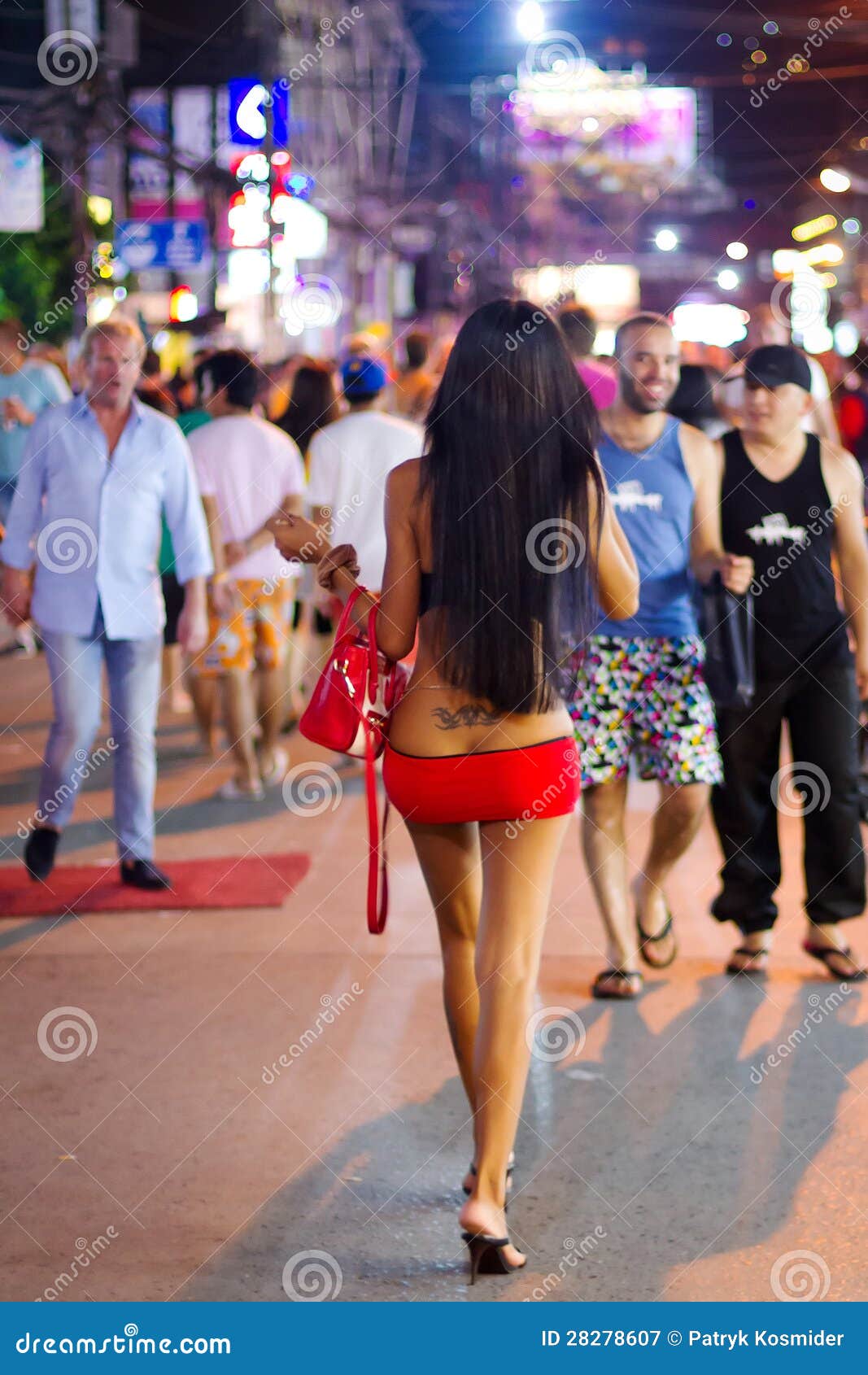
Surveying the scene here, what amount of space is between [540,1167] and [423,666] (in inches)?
A: 53.8

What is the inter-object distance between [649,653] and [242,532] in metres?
3.29

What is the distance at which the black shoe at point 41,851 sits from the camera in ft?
21.0

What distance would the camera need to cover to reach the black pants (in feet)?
Result: 17.5

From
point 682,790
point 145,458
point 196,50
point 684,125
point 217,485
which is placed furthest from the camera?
point 684,125

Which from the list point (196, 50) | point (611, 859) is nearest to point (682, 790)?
point (611, 859)

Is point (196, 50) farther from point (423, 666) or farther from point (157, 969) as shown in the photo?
point (423, 666)

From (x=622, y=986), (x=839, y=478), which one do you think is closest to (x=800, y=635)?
(x=839, y=478)

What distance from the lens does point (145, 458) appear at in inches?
245

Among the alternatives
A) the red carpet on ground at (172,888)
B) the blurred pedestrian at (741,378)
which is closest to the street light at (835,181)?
the blurred pedestrian at (741,378)

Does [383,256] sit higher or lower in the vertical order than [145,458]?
higher

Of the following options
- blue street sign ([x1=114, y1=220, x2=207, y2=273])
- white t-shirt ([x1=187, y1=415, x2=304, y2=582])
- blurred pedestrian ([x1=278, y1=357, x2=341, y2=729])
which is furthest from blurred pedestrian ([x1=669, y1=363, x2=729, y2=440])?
blue street sign ([x1=114, y1=220, x2=207, y2=273])

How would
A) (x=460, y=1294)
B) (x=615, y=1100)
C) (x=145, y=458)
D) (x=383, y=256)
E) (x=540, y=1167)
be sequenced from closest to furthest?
(x=460, y=1294)
(x=540, y=1167)
(x=615, y=1100)
(x=145, y=458)
(x=383, y=256)

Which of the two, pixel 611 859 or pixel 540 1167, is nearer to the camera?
pixel 540 1167

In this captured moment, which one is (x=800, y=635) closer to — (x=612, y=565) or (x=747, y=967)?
(x=747, y=967)
